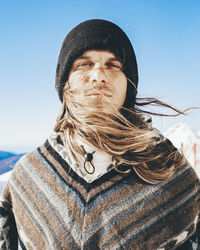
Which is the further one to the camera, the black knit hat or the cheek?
the black knit hat

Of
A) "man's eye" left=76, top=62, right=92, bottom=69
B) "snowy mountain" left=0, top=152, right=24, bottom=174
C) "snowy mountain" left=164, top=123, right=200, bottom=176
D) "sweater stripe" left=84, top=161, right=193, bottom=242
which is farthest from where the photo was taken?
"snowy mountain" left=0, top=152, right=24, bottom=174

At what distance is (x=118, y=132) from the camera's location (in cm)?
99

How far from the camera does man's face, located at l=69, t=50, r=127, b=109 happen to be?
37.6 inches

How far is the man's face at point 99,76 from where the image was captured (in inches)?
37.6

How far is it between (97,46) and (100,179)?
636 millimetres

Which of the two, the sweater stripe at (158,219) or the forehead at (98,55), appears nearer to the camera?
the sweater stripe at (158,219)

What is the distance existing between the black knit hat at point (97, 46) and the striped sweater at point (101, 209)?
449 mm

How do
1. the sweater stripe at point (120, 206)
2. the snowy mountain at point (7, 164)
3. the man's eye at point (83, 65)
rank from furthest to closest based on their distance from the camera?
the snowy mountain at point (7, 164) < the man's eye at point (83, 65) < the sweater stripe at point (120, 206)

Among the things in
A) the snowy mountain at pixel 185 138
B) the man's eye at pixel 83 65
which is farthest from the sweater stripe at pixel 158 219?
the snowy mountain at pixel 185 138

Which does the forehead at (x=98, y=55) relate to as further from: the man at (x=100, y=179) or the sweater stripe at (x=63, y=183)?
the sweater stripe at (x=63, y=183)

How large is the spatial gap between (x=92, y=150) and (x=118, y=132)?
14 centimetres

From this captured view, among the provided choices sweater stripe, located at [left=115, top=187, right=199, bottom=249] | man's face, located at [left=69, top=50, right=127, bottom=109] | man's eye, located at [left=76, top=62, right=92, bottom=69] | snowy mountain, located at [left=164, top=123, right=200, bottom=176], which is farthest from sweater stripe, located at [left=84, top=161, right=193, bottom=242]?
snowy mountain, located at [left=164, top=123, right=200, bottom=176]

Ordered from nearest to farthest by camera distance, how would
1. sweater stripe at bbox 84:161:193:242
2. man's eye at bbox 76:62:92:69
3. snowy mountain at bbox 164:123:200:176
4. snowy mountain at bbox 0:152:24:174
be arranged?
sweater stripe at bbox 84:161:193:242 → man's eye at bbox 76:62:92:69 → snowy mountain at bbox 164:123:200:176 → snowy mountain at bbox 0:152:24:174

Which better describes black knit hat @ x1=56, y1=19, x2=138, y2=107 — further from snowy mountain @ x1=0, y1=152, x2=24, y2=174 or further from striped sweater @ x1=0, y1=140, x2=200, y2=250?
snowy mountain @ x1=0, y1=152, x2=24, y2=174
